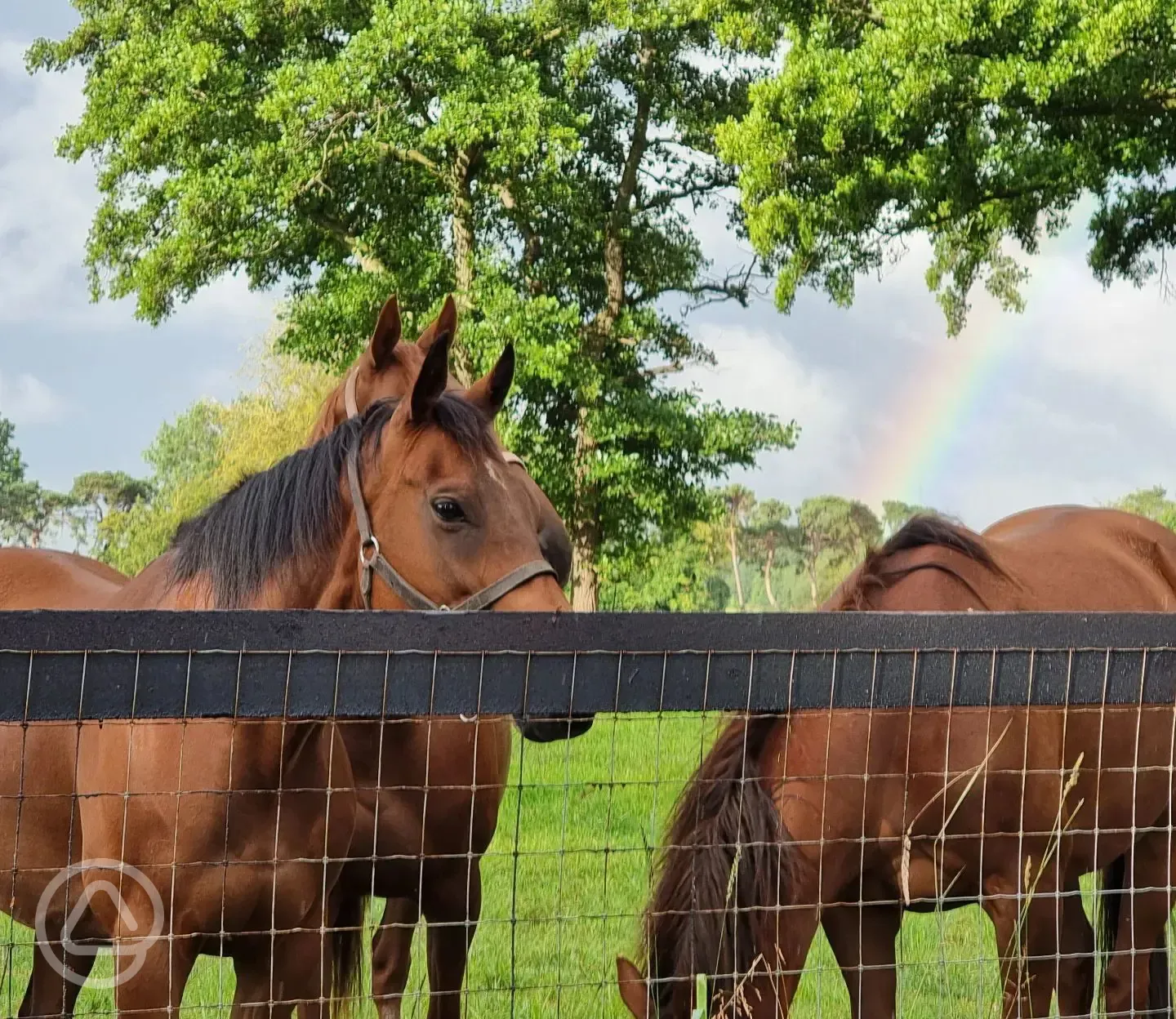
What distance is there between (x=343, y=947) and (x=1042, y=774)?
206cm

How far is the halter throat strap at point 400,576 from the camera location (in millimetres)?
2729

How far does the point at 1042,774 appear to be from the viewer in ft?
12.0

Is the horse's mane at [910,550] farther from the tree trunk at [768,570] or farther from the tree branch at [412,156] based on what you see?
the tree trunk at [768,570]

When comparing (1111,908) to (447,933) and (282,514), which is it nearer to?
(447,933)

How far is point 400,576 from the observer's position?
2775 mm

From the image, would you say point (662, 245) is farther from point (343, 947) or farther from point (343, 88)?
point (343, 947)

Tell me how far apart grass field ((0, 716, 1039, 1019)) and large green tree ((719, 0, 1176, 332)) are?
10252 mm

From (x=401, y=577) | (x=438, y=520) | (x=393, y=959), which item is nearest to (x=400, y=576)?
(x=401, y=577)

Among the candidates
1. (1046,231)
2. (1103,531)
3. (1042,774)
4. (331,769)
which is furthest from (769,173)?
(331,769)

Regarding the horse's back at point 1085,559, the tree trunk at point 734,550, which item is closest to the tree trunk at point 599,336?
the horse's back at point 1085,559

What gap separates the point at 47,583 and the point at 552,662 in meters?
2.71

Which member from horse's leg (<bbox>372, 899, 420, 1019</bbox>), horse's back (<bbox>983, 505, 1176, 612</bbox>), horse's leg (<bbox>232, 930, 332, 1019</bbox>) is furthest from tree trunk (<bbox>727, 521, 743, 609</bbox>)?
horse's leg (<bbox>232, 930, 332, 1019</bbox>)

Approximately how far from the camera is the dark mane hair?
8.98 feet

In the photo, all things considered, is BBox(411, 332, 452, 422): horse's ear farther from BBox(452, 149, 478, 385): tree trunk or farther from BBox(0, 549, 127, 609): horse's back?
BBox(452, 149, 478, 385): tree trunk
